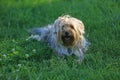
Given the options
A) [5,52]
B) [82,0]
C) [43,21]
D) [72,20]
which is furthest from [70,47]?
[82,0]

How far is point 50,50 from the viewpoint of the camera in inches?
365

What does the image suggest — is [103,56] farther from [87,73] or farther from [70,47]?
[87,73]

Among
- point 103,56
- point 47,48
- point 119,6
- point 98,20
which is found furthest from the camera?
point 119,6

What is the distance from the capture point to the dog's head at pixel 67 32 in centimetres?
868

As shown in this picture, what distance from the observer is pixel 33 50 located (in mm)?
9148

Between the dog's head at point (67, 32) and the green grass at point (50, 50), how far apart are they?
36 centimetres

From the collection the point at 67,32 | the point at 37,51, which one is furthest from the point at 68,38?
the point at 37,51

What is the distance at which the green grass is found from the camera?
765 cm

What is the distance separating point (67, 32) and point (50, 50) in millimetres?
812

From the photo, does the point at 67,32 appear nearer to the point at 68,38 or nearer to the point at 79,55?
the point at 68,38

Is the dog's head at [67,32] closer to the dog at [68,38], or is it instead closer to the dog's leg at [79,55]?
the dog at [68,38]

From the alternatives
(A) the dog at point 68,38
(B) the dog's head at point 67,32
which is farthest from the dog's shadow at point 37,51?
(B) the dog's head at point 67,32

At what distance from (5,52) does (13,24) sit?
2.25 meters

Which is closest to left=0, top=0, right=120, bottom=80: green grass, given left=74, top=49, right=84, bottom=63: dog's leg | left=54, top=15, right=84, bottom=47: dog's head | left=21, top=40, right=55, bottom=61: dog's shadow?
left=21, top=40, right=55, bottom=61: dog's shadow
